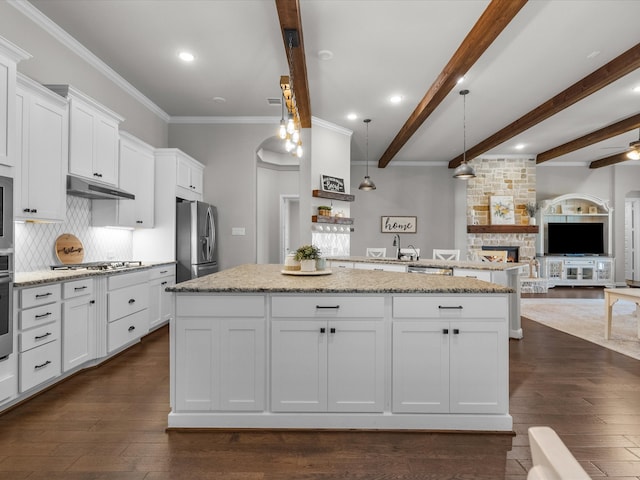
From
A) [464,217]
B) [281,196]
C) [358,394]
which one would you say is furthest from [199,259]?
[464,217]

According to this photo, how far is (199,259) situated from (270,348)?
3.19 m

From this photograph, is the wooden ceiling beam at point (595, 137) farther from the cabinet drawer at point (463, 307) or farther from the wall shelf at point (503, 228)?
the cabinet drawer at point (463, 307)

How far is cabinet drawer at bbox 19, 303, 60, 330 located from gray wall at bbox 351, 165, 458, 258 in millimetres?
6954

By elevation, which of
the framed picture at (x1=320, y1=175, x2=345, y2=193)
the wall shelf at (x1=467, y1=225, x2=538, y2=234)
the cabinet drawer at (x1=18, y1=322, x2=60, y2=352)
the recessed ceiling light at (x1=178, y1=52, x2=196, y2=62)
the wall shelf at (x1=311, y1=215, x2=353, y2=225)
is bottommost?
the cabinet drawer at (x1=18, y1=322, x2=60, y2=352)

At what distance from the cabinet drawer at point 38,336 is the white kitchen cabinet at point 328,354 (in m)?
1.77

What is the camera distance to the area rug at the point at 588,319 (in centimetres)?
391

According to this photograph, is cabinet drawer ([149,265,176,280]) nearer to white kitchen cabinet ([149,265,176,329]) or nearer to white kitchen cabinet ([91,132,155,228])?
white kitchen cabinet ([149,265,176,329])

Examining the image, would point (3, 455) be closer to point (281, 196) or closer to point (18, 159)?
point (18, 159)

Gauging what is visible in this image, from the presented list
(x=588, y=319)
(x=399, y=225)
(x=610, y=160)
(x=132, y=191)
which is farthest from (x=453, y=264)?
(x=610, y=160)

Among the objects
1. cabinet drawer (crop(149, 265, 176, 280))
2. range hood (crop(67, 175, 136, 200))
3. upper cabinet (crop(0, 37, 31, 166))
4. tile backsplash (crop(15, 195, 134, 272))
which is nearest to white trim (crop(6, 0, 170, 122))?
upper cabinet (crop(0, 37, 31, 166))

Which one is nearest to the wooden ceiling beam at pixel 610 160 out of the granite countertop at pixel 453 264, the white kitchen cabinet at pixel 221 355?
the granite countertop at pixel 453 264

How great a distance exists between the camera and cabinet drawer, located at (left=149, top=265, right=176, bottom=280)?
A: 13.7 ft

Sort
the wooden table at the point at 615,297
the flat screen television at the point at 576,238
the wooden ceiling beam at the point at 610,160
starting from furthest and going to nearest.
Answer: the flat screen television at the point at 576,238 → the wooden ceiling beam at the point at 610,160 → the wooden table at the point at 615,297

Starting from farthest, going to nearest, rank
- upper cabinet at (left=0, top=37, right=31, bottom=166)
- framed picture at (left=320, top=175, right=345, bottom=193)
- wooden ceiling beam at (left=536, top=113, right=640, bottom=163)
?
framed picture at (left=320, top=175, right=345, bottom=193), wooden ceiling beam at (left=536, top=113, right=640, bottom=163), upper cabinet at (left=0, top=37, right=31, bottom=166)
